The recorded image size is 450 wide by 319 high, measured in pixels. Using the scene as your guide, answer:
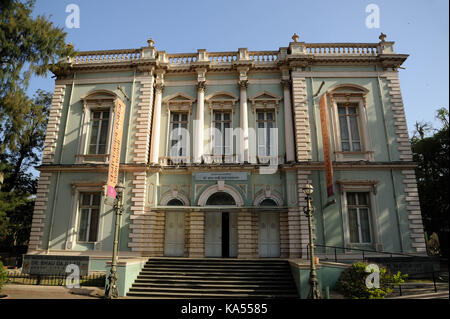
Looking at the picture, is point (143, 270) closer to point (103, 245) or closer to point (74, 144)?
A: point (103, 245)

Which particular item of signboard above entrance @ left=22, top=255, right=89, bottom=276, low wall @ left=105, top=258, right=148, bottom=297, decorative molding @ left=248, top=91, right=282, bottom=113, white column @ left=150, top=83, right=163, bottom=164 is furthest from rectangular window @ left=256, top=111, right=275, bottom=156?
signboard above entrance @ left=22, top=255, right=89, bottom=276

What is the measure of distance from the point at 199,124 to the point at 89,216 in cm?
808

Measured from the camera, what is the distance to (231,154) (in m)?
17.0

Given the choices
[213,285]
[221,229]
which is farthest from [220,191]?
[213,285]

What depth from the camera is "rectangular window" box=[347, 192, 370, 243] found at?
50.9 ft

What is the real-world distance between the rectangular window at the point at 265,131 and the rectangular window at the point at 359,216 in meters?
5.17

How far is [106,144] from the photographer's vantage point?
17.3 meters

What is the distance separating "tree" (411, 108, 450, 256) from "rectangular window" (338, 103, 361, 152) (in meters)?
10.3

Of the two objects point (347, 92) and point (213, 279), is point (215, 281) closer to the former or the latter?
point (213, 279)

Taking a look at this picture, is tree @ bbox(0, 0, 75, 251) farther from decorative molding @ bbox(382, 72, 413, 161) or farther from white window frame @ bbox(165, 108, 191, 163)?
decorative molding @ bbox(382, 72, 413, 161)
